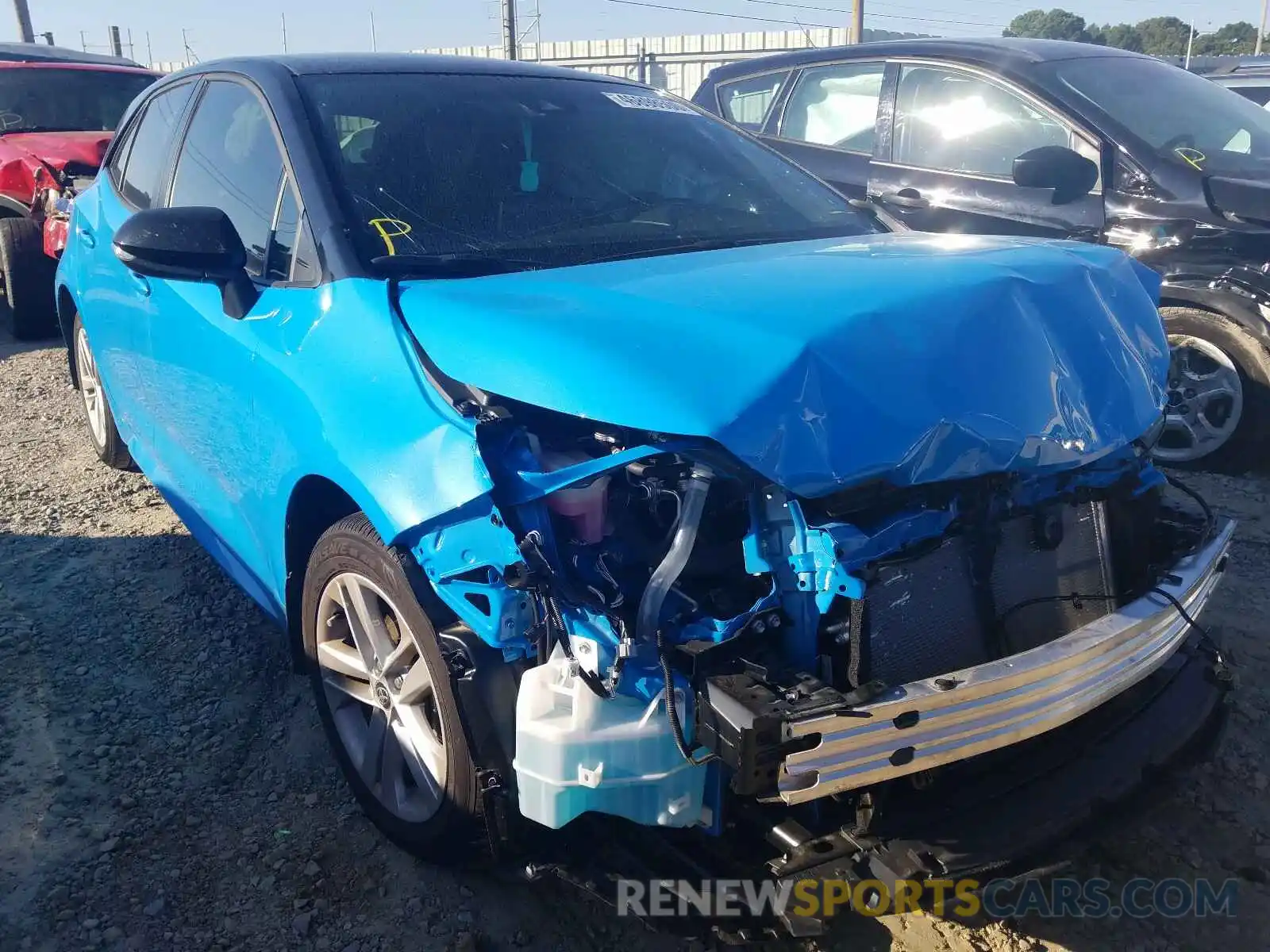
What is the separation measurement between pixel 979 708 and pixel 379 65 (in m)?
2.51

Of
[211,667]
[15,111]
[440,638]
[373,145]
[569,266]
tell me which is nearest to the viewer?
[440,638]

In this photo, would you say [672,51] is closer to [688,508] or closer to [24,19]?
[24,19]

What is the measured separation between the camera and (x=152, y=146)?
3.89 m

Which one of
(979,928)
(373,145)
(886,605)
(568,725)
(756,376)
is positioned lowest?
(979,928)

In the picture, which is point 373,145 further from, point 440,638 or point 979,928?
point 979,928

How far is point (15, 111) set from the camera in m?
8.05

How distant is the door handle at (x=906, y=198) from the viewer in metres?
5.36

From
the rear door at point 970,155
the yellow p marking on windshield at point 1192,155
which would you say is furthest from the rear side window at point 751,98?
the yellow p marking on windshield at point 1192,155

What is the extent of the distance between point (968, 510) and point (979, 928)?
3.27ft

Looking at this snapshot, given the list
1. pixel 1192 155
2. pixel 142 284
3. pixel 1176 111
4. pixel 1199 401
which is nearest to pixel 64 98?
pixel 142 284

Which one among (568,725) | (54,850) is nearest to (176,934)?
(54,850)

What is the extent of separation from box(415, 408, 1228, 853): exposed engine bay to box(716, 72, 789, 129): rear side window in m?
4.75

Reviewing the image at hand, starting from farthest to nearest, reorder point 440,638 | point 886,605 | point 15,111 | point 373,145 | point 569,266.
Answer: point 15,111 → point 373,145 → point 569,266 → point 440,638 → point 886,605

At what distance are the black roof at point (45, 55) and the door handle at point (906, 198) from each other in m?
7.08
